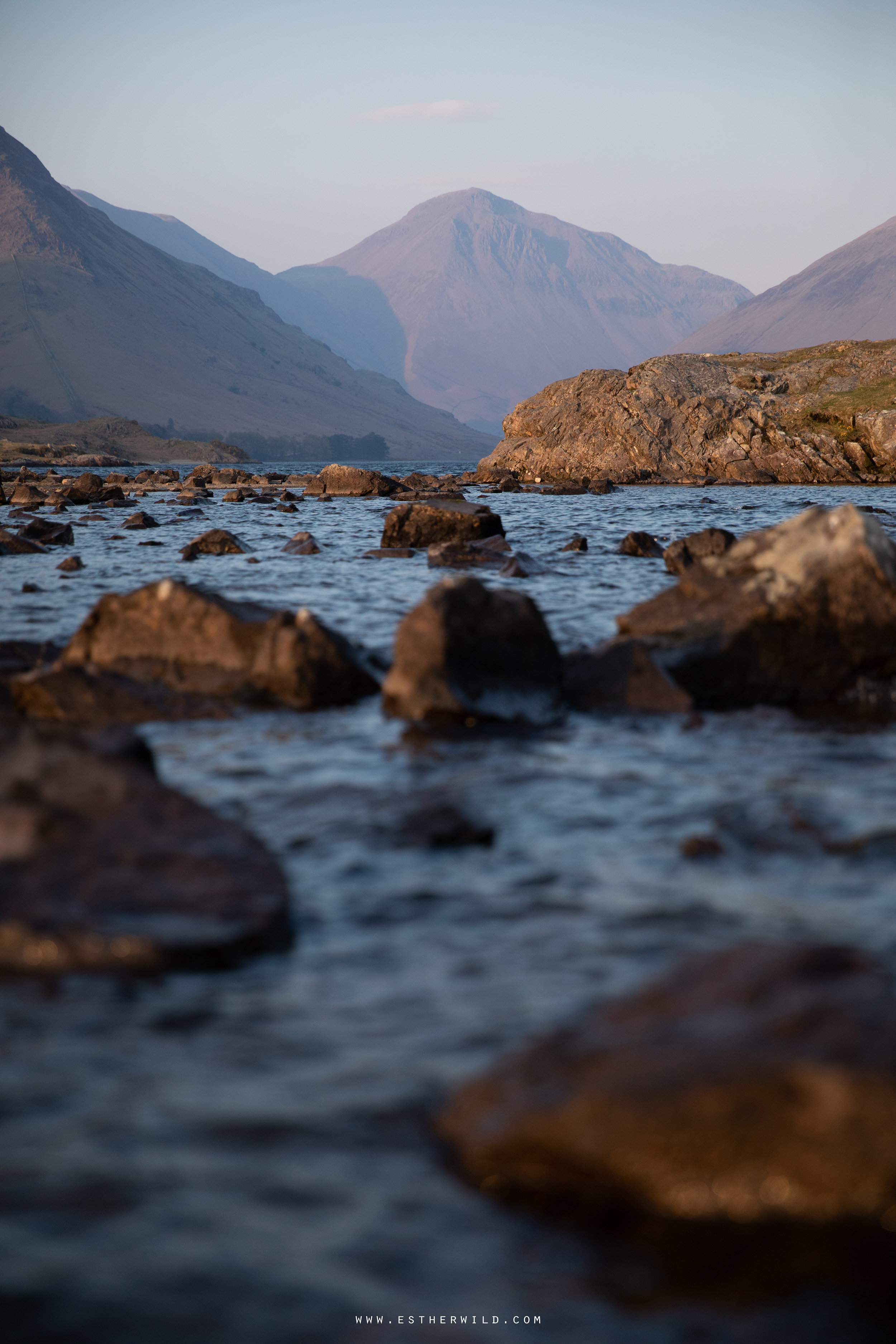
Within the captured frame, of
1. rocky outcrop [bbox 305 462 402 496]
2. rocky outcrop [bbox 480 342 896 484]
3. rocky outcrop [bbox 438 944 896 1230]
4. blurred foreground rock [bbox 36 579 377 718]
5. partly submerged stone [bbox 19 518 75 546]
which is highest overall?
rocky outcrop [bbox 480 342 896 484]

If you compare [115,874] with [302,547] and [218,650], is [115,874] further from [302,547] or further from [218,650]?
[302,547]

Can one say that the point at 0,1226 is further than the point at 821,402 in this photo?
No

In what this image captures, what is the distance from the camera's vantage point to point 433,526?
87.2ft

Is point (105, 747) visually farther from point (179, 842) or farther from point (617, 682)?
point (617, 682)

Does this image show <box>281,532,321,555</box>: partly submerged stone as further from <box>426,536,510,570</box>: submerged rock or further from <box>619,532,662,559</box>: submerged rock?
<box>619,532,662,559</box>: submerged rock

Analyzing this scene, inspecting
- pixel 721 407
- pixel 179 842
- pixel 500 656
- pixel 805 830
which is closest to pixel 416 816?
pixel 179 842

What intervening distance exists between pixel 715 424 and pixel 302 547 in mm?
63418

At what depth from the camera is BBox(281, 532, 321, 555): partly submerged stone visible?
25.1m

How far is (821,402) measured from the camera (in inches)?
3211

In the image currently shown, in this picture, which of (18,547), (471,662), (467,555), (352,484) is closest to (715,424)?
(352,484)

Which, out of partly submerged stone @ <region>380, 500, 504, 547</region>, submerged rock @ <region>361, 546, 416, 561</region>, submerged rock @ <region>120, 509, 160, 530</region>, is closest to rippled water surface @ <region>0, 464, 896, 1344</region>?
submerged rock @ <region>361, 546, 416, 561</region>

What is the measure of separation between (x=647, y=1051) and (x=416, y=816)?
11.2 ft

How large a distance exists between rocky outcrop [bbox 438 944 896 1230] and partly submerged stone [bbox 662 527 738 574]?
16.3m

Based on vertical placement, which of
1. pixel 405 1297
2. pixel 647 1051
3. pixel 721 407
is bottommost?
pixel 405 1297
